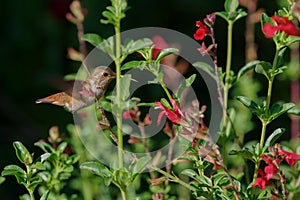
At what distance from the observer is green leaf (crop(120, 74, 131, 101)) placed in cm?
99

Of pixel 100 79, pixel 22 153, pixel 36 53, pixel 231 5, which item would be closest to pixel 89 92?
pixel 100 79

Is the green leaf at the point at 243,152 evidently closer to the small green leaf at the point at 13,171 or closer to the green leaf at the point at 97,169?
the green leaf at the point at 97,169

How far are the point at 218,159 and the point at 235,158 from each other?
56cm

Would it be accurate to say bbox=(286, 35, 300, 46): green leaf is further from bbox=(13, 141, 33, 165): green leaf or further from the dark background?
the dark background

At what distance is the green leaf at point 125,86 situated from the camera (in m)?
0.99

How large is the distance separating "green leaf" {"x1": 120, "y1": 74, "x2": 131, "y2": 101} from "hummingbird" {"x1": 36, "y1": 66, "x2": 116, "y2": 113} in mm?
26

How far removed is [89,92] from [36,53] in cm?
194

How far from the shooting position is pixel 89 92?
3.22 feet

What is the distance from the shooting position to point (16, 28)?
9.14 ft

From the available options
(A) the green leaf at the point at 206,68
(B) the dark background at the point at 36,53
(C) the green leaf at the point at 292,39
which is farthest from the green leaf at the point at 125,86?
(B) the dark background at the point at 36,53

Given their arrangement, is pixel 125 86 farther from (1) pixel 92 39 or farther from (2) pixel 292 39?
(2) pixel 292 39

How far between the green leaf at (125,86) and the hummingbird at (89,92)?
0.03 metres

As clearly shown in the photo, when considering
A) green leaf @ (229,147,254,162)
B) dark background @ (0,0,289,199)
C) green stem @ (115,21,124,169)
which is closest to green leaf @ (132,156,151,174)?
green stem @ (115,21,124,169)

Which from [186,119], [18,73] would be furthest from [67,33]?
[186,119]
